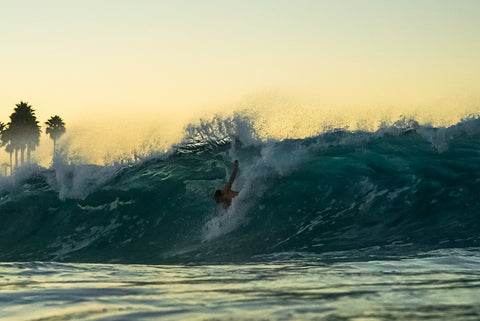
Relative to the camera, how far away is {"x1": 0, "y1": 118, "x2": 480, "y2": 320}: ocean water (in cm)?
523

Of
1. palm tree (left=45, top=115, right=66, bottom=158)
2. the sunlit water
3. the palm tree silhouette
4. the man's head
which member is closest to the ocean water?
the sunlit water

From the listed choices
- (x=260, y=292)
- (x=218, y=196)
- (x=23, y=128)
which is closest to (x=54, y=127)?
(x=23, y=128)

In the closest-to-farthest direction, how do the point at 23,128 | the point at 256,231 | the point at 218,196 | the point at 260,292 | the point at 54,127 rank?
the point at 260,292, the point at 256,231, the point at 218,196, the point at 23,128, the point at 54,127

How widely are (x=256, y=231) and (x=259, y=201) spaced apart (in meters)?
1.27

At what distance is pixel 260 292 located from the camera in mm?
5711

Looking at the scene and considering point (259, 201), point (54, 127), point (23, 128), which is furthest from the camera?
point (54, 127)

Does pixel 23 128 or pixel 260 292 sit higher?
pixel 23 128

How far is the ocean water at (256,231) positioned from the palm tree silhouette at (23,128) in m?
70.9

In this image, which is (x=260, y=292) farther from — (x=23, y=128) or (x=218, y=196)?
(x=23, y=128)

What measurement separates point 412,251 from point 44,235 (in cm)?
1005

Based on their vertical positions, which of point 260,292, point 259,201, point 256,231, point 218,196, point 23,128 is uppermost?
point 23,128

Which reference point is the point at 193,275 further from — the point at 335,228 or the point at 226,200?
the point at 226,200

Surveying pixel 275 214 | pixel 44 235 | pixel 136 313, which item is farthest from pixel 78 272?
pixel 44 235

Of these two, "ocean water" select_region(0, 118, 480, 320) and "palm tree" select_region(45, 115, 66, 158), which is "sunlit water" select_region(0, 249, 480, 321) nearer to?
"ocean water" select_region(0, 118, 480, 320)
